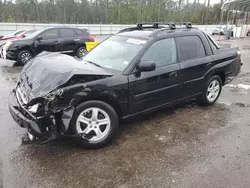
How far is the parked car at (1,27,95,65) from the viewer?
8789 millimetres

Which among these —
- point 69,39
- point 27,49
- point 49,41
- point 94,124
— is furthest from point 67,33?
point 94,124

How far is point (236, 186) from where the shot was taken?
253 cm

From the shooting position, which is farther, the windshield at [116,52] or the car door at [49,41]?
the car door at [49,41]

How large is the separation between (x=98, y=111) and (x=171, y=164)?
4.01ft

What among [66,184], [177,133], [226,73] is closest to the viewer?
[66,184]

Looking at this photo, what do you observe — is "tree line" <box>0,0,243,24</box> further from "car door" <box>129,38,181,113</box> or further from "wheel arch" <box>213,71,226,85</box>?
"car door" <box>129,38,181,113</box>

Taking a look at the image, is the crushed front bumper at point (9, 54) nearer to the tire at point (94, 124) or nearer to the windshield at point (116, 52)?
the windshield at point (116, 52)

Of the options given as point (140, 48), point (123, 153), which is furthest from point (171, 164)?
point (140, 48)

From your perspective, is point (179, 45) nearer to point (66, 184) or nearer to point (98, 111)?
point (98, 111)

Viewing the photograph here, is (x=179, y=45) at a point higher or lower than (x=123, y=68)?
higher

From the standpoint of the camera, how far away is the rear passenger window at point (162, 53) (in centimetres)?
363

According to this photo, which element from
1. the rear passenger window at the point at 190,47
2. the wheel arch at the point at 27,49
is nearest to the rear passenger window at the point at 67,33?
the wheel arch at the point at 27,49

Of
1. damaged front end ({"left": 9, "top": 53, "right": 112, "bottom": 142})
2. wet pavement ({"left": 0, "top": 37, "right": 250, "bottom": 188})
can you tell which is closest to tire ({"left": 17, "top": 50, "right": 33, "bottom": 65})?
wet pavement ({"left": 0, "top": 37, "right": 250, "bottom": 188})

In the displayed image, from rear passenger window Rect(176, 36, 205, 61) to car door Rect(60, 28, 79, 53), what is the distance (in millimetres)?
6840
